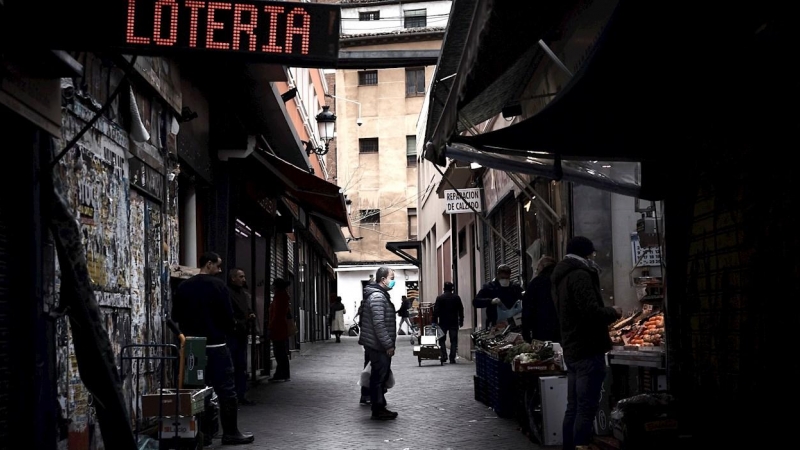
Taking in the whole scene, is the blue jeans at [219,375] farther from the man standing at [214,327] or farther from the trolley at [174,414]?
the trolley at [174,414]

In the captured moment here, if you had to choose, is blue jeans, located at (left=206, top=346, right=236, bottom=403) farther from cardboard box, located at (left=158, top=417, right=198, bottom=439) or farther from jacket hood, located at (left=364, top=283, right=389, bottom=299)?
jacket hood, located at (left=364, top=283, right=389, bottom=299)

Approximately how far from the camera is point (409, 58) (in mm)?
16500

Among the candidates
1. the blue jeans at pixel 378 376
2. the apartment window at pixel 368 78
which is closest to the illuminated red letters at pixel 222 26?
the blue jeans at pixel 378 376

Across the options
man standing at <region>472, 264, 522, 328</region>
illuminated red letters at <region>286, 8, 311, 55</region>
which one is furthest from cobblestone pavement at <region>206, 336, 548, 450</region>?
illuminated red letters at <region>286, 8, 311, 55</region>

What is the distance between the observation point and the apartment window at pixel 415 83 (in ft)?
175

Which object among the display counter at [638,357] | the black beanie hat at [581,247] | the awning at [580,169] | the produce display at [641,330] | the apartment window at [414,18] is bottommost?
the display counter at [638,357]

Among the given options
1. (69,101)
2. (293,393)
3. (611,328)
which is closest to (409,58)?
(293,393)

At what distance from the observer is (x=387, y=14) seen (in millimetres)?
52500

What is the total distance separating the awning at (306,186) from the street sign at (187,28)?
998 cm

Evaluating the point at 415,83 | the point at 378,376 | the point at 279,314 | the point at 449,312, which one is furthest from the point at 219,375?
the point at 415,83

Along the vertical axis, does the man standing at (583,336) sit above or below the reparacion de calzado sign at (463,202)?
below

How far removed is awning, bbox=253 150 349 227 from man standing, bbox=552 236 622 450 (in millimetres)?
8979

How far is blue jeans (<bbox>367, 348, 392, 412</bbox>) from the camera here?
1262 cm

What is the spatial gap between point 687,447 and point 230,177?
10.9 metres
